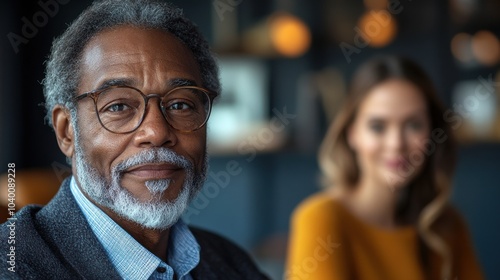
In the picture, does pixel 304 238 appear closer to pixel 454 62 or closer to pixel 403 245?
pixel 403 245

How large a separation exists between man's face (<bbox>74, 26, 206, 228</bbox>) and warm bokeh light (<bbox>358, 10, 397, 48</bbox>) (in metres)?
3.13

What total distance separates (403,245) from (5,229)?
1.44 meters

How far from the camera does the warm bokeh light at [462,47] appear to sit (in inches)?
149

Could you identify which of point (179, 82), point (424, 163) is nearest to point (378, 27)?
point (424, 163)

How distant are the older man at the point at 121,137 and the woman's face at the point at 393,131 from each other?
3.44 feet

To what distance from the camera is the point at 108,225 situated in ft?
3.52

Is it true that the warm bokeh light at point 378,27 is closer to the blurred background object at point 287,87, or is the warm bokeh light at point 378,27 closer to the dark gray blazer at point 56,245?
the blurred background object at point 287,87

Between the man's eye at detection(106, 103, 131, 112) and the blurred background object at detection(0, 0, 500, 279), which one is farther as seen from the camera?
the blurred background object at detection(0, 0, 500, 279)

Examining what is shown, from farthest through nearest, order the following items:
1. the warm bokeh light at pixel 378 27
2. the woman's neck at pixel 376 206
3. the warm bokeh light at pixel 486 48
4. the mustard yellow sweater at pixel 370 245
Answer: the warm bokeh light at pixel 378 27, the warm bokeh light at pixel 486 48, the woman's neck at pixel 376 206, the mustard yellow sweater at pixel 370 245

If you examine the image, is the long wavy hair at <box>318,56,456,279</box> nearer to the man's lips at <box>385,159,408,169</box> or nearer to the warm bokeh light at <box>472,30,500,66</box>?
the man's lips at <box>385,159,408,169</box>

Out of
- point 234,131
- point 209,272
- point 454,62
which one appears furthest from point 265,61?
point 209,272

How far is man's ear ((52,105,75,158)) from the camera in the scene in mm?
1113

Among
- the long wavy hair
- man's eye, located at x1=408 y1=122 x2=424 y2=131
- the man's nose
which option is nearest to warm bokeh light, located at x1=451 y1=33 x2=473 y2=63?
the long wavy hair

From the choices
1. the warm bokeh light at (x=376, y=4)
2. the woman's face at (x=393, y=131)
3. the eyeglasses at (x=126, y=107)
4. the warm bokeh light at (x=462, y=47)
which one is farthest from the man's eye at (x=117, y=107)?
the warm bokeh light at (x=376, y=4)
